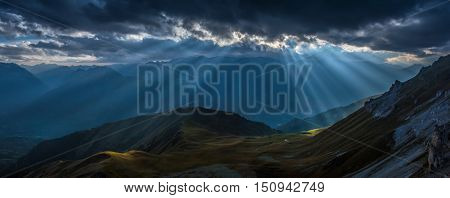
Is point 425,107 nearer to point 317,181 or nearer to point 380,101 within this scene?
point 380,101

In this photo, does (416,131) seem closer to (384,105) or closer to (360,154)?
(360,154)

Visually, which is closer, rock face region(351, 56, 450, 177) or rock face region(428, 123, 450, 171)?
rock face region(428, 123, 450, 171)

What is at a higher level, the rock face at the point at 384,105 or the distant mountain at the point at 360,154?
the rock face at the point at 384,105

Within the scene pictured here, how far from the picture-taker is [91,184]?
34312mm

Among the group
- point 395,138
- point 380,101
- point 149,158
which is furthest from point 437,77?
point 149,158

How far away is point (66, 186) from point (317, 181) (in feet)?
68.6

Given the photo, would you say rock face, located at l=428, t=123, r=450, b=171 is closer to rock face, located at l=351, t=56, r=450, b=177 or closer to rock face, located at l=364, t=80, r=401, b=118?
rock face, located at l=351, t=56, r=450, b=177

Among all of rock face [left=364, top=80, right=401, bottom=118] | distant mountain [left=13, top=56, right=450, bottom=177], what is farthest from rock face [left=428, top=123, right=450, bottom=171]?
rock face [left=364, top=80, right=401, bottom=118]

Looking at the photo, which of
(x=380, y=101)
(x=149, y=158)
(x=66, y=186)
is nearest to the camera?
(x=66, y=186)

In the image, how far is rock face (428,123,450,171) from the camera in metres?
59.6

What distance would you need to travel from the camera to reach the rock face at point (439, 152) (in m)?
59.6

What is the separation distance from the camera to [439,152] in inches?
2413

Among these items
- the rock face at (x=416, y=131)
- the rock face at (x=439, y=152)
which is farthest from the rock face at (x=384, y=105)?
the rock face at (x=439, y=152)

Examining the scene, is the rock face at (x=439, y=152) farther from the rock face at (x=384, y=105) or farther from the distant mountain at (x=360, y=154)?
the rock face at (x=384, y=105)
